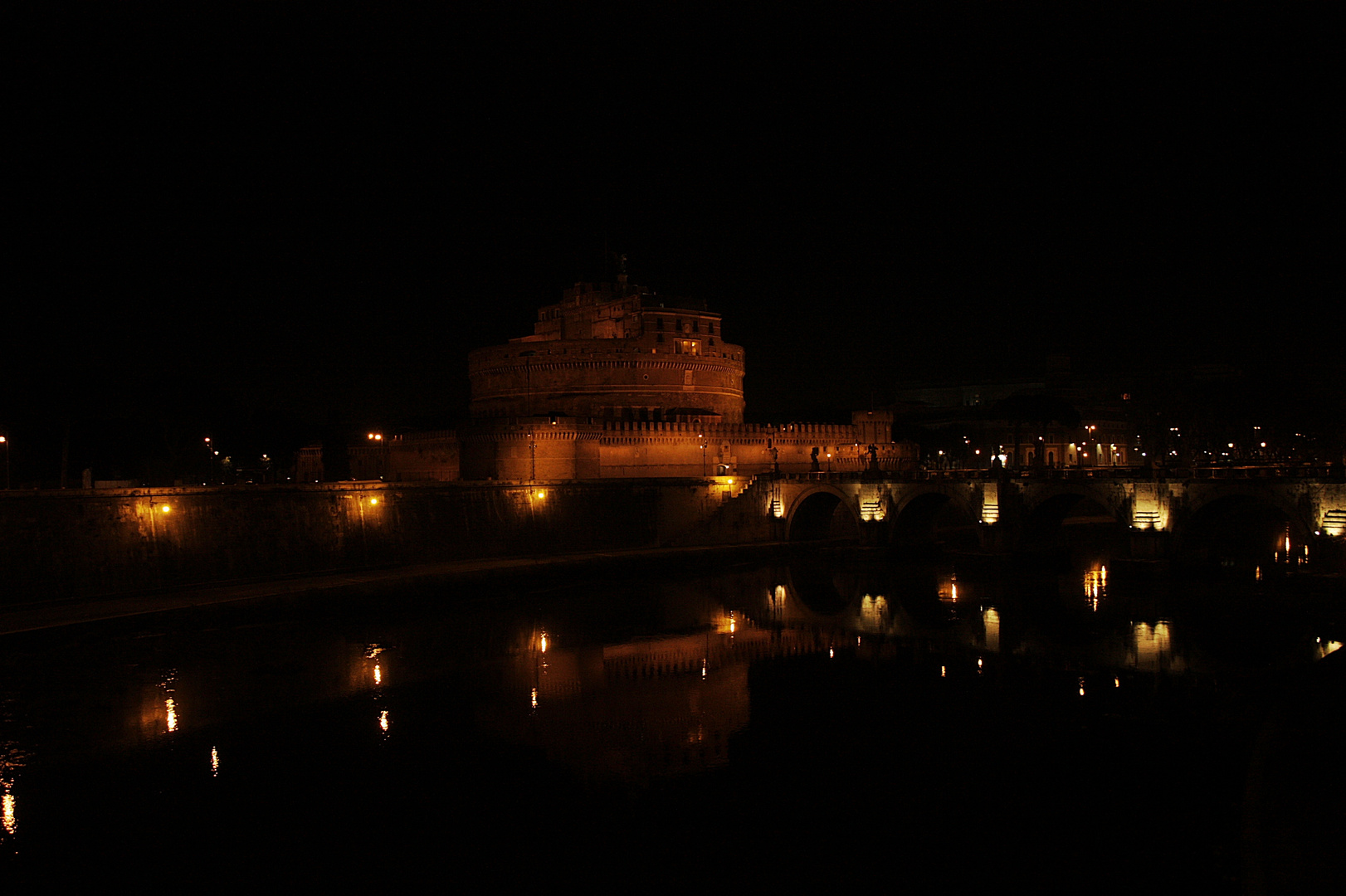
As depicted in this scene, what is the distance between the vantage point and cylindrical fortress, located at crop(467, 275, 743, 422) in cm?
4550

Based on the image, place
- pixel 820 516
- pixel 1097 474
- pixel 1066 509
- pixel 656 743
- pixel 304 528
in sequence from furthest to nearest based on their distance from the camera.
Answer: pixel 820 516
pixel 1066 509
pixel 1097 474
pixel 304 528
pixel 656 743

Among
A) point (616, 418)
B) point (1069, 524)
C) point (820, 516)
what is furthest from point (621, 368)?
point (1069, 524)

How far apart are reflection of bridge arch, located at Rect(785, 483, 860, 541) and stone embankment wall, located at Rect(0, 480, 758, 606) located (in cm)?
258

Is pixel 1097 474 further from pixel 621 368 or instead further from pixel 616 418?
pixel 621 368

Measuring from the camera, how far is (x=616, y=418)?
44219 mm

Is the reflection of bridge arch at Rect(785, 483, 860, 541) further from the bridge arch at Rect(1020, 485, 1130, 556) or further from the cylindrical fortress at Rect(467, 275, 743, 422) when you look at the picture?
the bridge arch at Rect(1020, 485, 1130, 556)

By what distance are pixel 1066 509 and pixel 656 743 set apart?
852 inches

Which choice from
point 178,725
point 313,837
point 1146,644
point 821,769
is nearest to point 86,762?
point 178,725

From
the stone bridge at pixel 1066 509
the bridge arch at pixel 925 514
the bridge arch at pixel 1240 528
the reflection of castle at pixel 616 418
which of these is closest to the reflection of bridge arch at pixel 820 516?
the stone bridge at pixel 1066 509

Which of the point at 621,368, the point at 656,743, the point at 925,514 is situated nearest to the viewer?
the point at 656,743

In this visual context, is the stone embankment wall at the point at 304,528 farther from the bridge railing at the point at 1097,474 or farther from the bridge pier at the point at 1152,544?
the bridge pier at the point at 1152,544

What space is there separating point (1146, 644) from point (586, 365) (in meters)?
29.2

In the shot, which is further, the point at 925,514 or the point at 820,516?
the point at 820,516

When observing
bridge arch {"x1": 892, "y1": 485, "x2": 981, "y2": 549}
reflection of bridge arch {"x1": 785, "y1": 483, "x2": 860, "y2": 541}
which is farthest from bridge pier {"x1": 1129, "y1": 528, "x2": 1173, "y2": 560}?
reflection of bridge arch {"x1": 785, "y1": 483, "x2": 860, "y2": 541}
